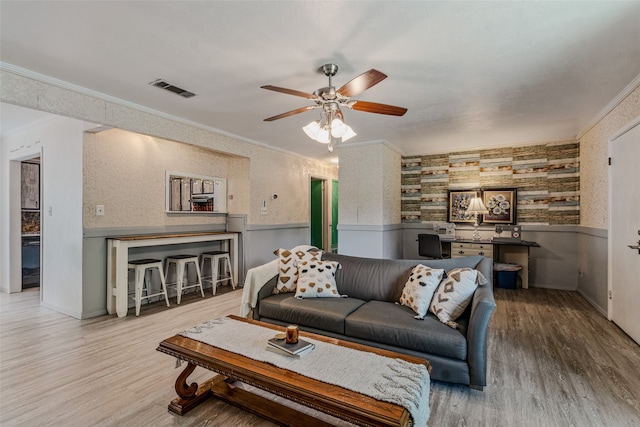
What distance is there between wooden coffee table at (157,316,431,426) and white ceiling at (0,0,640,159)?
2018mm

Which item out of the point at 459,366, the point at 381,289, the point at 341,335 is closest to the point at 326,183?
the point at 381,289

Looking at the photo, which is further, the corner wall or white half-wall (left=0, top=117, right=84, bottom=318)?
white half-wall (left=0, top=117, right=84, bottom=318)

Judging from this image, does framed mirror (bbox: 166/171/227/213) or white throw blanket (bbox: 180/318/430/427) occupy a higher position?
framed mirror (bbox: 166/171/227/213)

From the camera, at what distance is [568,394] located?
7.00ft

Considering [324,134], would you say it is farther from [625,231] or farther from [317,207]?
[317,207]

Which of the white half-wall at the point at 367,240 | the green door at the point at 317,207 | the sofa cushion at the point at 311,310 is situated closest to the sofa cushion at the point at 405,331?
the sofa cushion at the point at 311,310

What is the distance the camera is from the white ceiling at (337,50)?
6.23ft

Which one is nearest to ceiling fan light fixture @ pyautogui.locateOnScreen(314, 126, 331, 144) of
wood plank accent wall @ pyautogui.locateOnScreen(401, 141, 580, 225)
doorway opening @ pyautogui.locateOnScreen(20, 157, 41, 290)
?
wood plank accent wall @ pyautogui.locateOnScreen(401, 141, 580, 225)

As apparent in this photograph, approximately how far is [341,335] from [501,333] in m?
1.79

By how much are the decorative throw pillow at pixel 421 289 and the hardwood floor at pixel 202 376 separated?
0.55 m

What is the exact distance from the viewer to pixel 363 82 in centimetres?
213

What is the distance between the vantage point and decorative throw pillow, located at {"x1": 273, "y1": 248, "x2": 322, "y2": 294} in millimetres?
3193

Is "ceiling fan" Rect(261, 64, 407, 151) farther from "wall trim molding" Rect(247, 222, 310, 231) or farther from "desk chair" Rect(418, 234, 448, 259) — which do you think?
"desk chair" Rect(418, 234, 448, 259)

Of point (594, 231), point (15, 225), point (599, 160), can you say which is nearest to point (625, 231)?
point (594, 231)
